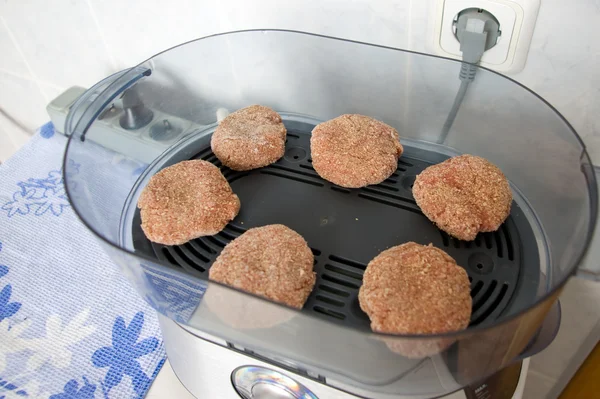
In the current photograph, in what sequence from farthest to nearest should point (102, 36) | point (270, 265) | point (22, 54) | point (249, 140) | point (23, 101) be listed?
1. point (23, 101)
2. point (22, 54)
3. point (102, 36)
4. point (249, 140)
5. point (270, 265)

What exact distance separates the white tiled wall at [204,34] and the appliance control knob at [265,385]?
459 millimetres

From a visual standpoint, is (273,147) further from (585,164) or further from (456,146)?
(585,164)

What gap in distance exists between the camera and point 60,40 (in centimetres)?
108

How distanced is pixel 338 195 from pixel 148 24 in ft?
1.75

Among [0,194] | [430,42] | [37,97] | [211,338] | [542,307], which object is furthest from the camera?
[37,97]

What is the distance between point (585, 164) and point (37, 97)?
130 cm

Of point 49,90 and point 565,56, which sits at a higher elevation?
point 565,56

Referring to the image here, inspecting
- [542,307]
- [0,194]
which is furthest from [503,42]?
[0,194]

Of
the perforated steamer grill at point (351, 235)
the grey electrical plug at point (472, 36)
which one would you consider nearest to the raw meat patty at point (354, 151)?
the perforated steamer grill at point (351, 235)

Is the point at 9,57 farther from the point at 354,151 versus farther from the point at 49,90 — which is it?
the point at 354,151

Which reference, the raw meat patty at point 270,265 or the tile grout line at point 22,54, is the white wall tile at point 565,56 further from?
the tile grout line at point 22,54

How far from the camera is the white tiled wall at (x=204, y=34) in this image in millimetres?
583

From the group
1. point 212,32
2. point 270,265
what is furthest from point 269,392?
point 212,32

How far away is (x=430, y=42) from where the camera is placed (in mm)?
659
